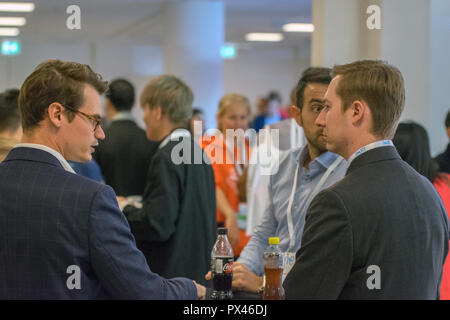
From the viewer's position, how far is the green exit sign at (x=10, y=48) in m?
11.9

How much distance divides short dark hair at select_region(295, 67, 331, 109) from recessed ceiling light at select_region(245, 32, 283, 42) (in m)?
10.7

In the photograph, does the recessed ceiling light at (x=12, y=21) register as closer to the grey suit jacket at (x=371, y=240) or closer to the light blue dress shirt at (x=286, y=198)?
the light blue dress shirt at (x=286, y=198)

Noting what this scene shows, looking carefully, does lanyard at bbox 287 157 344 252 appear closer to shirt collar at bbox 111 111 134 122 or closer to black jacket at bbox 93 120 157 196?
black jacket at bbox 93 120 157 196

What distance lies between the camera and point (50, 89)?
1.75 m

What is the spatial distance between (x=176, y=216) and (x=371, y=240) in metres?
1.58

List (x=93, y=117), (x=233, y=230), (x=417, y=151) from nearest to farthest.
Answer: (x=93, y=117), (x=417, y=151), (x=233, y=230)

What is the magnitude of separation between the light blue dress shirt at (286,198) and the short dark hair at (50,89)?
3.75 feet

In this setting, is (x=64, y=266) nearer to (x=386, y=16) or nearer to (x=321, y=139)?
(x=321, y=139)

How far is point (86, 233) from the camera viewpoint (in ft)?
5.35

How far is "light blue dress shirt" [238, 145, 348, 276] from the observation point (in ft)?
8.30

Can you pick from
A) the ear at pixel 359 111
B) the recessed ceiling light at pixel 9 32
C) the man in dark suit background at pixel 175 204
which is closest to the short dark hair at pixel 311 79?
the man in dark suit background at pixel 175 204

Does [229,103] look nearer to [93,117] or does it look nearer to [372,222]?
[93,117]

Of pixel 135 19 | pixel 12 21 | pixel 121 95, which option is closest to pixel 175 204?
pixel 121 95

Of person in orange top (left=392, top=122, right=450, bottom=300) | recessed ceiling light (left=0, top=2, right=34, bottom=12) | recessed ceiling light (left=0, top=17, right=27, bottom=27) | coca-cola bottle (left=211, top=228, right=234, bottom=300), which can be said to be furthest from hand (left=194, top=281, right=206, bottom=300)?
recessed ceiling light (left=0, top=17, right=27, bottom=27)
